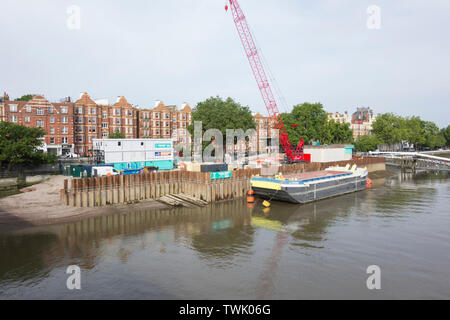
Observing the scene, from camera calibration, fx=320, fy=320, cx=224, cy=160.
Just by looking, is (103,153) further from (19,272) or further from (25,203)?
(19,272)

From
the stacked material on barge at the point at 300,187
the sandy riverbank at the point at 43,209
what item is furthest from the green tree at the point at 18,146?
the stacked material on barge at the point at 300,187

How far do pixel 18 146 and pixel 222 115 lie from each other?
37.7m

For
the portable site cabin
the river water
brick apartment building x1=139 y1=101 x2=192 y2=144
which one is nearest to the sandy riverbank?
the river water

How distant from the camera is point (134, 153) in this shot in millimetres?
45125

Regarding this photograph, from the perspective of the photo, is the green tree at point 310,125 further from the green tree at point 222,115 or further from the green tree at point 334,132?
the green tree at point 222,115

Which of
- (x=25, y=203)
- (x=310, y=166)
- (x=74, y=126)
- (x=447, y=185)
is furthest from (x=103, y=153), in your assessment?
(x=447, y=185)

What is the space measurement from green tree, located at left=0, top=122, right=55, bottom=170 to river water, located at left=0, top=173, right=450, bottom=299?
2113 centimetres

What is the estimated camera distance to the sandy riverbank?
2748cm

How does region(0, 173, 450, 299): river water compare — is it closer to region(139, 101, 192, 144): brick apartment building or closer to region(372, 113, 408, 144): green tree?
region(139, 101, 192, 144): brick apartment building

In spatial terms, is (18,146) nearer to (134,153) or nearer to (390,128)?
(134,153)

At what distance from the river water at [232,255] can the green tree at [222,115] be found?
35963mm

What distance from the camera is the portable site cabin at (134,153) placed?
42.9 m

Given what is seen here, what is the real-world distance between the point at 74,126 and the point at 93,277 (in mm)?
66668
